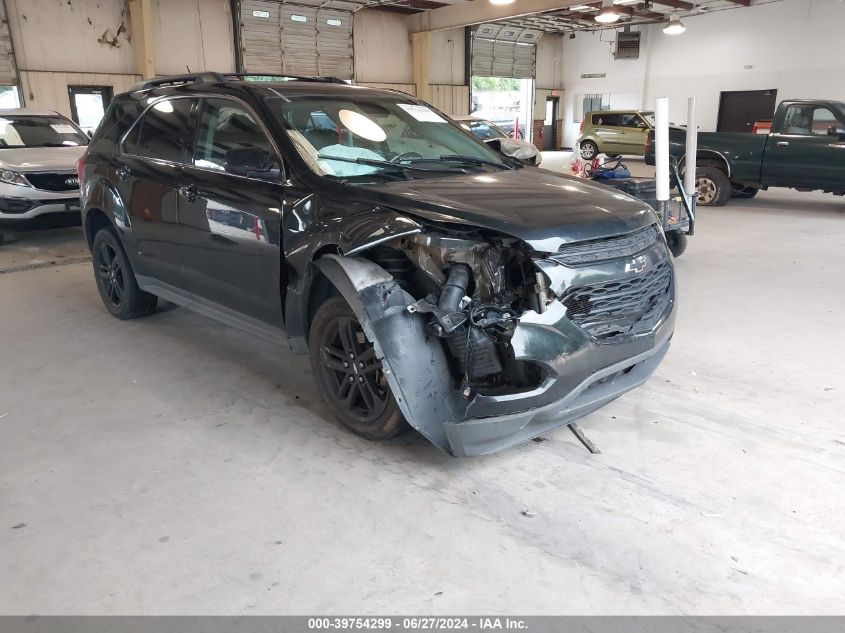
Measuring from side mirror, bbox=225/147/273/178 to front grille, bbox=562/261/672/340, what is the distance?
161cm

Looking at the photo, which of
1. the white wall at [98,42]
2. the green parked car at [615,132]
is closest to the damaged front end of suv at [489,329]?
the white wall at [98,42]

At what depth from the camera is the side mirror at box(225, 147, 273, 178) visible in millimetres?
3096

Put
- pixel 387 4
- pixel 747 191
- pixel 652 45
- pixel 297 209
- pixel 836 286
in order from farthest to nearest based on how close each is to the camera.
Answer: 1. pixel 652 45
2. pixel 387 4
3. pixel 747 191
4. pixel 836 286
5. pixel 297 209

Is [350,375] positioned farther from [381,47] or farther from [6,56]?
[381,47]

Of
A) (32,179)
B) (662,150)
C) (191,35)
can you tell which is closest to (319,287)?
Answer: (662,150)

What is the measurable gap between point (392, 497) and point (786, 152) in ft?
30.0

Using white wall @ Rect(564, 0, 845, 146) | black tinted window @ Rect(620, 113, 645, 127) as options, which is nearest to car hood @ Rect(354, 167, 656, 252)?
black tinted window @ Rect(620, 113, 645, 127)

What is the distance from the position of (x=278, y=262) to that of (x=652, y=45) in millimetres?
23046

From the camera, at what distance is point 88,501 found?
2.54m

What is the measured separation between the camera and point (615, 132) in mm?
18234

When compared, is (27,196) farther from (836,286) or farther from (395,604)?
(836,286)

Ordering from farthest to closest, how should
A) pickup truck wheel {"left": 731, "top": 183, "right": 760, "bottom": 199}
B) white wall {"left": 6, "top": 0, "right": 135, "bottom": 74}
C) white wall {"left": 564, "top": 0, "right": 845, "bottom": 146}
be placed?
white wall {"left": 564, "top": 0, "right": 845, "bottom": 146}, white wall {"left": 6, "top": 0, "right": 135, "bottom": 74}, pickup truck wheel {"left": 731, "top": 183, "right": 760, "bottom": 199}

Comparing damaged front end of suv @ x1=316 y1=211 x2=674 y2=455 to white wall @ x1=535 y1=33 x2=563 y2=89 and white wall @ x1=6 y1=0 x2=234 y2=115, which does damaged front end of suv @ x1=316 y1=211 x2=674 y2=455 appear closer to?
white wall @ x1=6 y1=0 x2=234 y2=115

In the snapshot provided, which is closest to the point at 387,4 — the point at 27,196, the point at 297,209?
the point at 27,196
